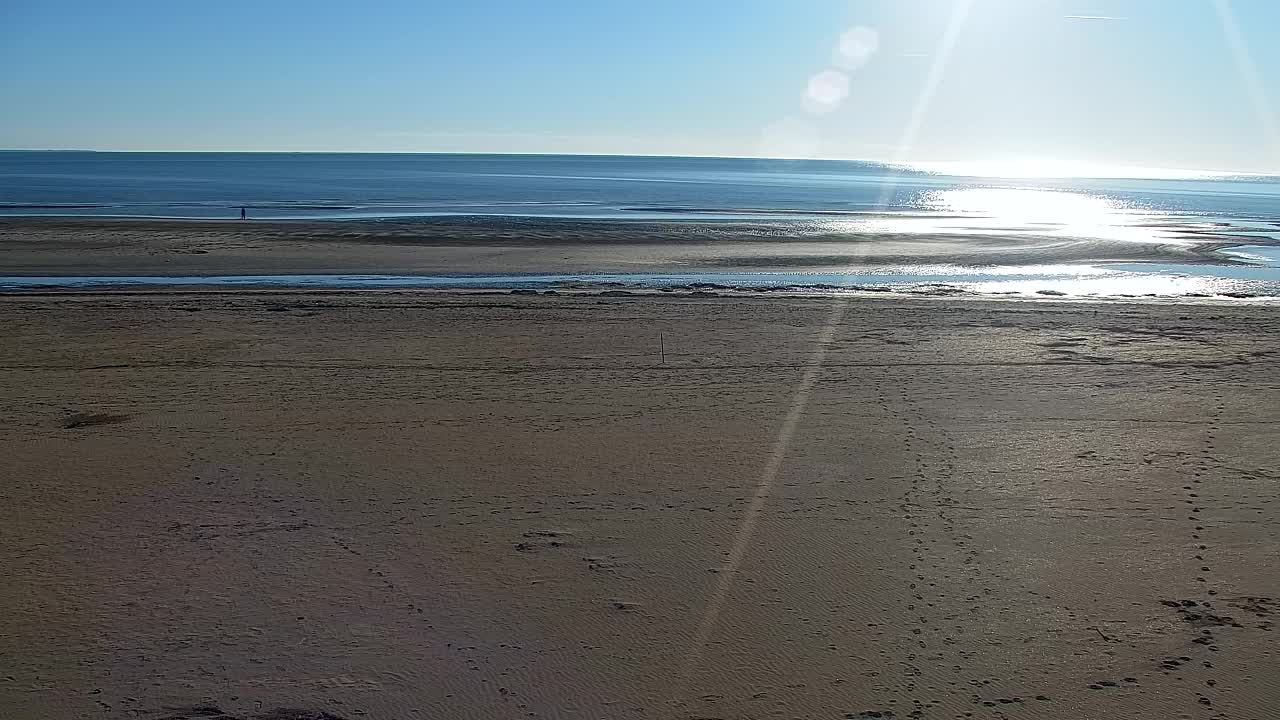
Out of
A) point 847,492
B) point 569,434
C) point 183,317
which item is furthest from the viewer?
point 183,317

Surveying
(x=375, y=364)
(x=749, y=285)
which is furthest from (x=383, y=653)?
(x=749, y=285)

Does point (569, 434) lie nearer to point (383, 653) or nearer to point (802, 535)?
point (802, 535)

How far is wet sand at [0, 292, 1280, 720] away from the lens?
5906 millimetres

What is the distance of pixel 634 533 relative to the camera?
8180 mm

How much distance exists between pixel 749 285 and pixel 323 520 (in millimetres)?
17531

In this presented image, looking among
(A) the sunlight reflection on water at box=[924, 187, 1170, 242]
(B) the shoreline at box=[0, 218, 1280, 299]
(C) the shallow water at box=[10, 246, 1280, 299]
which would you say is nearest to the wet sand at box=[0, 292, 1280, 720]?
(C) the shallow water at box=[10, 246, 1280, 299]

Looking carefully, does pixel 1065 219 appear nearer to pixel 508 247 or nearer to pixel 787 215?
pixel 787 215

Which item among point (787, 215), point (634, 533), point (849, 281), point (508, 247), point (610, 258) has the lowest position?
point (634, 533)

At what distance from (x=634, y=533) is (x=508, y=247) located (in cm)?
2693

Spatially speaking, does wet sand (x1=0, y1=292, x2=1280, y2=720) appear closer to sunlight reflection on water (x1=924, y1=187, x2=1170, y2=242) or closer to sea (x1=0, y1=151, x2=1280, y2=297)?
sea (x1=0, y1=151, x2=1280, y2=297)

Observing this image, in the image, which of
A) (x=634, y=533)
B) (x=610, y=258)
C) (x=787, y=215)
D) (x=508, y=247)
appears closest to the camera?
(x=634, y=533)

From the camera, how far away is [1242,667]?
19.8 feet

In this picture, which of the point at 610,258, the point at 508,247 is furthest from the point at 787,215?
the point at 610,258

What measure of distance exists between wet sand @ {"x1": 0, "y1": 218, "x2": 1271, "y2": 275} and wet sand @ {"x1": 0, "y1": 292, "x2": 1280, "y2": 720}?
539 inches
